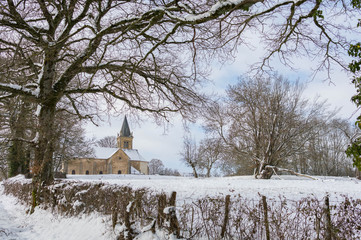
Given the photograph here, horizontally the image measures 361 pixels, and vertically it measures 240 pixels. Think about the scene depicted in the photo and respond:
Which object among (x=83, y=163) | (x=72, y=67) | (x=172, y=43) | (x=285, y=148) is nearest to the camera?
(x=172, y=43)

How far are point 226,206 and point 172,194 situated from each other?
3.46 feet

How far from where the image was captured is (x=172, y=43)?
31.0 feet

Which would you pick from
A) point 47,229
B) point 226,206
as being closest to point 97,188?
point 47,229

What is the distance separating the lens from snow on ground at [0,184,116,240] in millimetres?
5918

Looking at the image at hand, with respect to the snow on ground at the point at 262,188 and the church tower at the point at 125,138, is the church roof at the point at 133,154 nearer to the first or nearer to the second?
the church tower at the point at 125,138

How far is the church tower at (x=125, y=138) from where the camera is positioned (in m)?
76.0

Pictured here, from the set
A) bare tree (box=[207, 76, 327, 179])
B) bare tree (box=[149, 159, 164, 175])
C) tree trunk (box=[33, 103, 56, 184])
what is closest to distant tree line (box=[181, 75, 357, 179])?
bare tree (box=[207, 76, 327, 179])

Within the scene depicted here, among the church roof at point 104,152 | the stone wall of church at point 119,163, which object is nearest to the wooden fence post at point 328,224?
the stone wall of church at point 119,163

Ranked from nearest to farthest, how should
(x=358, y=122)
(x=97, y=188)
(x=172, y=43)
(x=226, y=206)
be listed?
(x=358, y=122) < (x=226, y=206) < (x=97, y=188) < (x=172, y=43)

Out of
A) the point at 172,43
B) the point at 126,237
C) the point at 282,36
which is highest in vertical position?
the point at 172,43

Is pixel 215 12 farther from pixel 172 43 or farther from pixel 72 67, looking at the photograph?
pixel 72 67

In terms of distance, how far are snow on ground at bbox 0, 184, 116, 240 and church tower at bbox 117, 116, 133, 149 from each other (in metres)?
67.0

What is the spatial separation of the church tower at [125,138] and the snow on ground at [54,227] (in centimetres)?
6703

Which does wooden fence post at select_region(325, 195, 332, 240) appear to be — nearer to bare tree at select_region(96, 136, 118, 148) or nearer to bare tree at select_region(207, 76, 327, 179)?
bare tree at select_region(207, 76, 327, 179)
